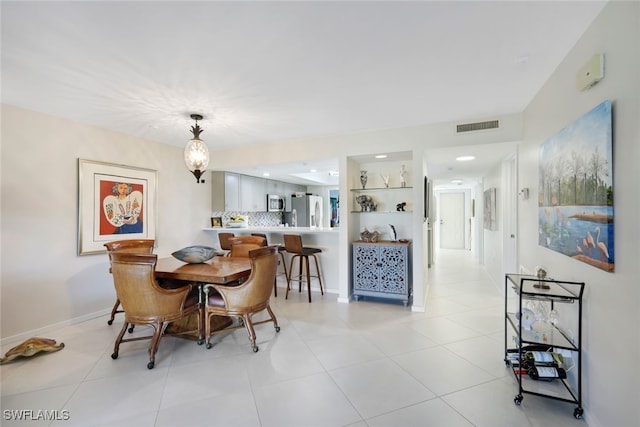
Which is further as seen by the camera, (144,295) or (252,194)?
(252,194)

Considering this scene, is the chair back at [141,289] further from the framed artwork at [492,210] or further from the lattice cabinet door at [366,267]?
the framed artwork at [492,210]

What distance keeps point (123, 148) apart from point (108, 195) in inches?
27.3

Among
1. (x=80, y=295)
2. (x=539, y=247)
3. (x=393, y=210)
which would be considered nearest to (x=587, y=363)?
(x=539, y=247)

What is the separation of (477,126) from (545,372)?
101 inches

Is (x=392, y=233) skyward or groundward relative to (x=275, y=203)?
groundward

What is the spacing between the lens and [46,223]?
10.4 ft

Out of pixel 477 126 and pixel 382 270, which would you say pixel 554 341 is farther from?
pixel 477 126

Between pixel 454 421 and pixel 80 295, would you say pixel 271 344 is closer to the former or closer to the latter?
pixel 454 421

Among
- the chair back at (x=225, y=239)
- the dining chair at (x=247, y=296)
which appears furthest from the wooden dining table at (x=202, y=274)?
the chair back at (x=225, y=239)

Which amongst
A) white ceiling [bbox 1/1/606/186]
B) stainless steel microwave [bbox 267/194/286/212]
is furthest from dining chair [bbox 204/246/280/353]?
stainless steel microwave [bbox 267/194/286/212]

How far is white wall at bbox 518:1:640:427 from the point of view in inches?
52.4

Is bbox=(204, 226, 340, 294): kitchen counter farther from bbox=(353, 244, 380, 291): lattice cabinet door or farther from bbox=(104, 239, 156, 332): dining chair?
bbox=(104, 239, 156, 332): dining chair

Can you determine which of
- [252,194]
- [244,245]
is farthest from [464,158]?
[252,194]

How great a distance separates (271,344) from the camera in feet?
9.29
